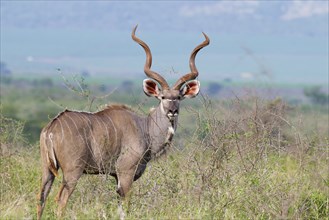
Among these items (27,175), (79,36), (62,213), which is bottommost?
(79,36)

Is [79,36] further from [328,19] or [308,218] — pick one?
[308,218]

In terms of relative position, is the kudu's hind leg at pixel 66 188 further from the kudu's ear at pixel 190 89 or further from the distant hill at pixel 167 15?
the distant hill at pixel 167 15

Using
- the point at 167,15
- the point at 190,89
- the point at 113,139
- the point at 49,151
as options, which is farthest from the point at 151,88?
the point at 167,15

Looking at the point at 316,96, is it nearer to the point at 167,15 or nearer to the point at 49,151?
the point at 49,151

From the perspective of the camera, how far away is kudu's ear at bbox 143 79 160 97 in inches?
275

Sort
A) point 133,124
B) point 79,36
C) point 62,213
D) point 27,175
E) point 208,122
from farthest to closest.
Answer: point 79,36, point 27,175, point 133,124, point 208,122, point 62,213

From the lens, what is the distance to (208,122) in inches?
255

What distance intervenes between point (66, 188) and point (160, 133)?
1.04 meters

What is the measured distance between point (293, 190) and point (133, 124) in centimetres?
126

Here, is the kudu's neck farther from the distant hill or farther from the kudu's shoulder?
the distant hill

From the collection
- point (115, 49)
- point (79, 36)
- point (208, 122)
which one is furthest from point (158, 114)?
point (79, 36)

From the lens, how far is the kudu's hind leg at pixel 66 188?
6203mm

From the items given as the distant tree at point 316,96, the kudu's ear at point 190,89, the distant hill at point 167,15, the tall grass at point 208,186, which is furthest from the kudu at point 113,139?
the distant hill at point 167,15

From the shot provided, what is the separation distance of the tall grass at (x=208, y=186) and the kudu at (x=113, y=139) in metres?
0.10
